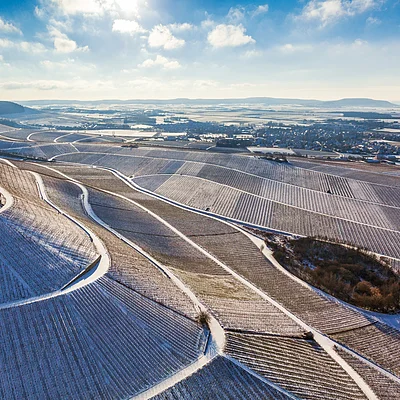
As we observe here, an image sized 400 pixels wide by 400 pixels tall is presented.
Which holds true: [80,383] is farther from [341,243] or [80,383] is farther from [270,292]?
[341,243]

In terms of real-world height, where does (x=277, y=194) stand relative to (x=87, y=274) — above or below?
below

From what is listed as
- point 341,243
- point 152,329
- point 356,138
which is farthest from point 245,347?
point 356,138

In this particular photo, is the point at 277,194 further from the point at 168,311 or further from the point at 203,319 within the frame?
the point at 168,311

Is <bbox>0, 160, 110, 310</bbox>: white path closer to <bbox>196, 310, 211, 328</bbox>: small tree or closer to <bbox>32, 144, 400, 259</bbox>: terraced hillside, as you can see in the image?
<bbox>196, 310, 211, 328</bbox>: small tree

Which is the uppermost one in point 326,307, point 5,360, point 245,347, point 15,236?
point 15,236

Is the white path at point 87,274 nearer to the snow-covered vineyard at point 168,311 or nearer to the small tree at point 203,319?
the snow-covered vineyard at point 168,311

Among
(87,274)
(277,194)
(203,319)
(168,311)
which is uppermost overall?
(87,274)

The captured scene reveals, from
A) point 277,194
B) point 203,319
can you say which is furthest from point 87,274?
point 277,194

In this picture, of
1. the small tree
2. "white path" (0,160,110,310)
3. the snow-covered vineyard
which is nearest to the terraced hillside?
the snow-covered vineyard

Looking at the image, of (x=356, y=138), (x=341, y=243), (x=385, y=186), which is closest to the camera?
(x=341, y=243)
